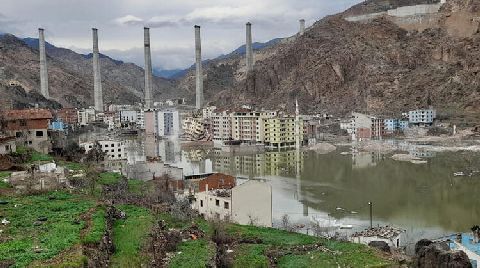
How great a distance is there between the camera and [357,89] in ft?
160

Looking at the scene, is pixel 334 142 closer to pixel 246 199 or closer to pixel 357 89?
pixel 357 89

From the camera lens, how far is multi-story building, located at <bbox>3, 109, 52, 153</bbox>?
16031 millimetres

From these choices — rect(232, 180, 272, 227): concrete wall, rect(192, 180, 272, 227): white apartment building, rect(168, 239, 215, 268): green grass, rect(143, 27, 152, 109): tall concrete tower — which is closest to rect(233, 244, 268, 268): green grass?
rect(168, 239, 215, 268): green grass

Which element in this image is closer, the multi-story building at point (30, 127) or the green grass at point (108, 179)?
the green grass at point (108, 179)

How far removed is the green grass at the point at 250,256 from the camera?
782 centimetres

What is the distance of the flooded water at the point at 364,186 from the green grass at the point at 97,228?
5.87 meters

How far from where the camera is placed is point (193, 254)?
7.57 meters

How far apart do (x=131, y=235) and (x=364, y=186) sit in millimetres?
13289

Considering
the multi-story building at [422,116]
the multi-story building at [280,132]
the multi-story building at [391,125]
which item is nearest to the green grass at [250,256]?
the multi-story building at [280,132]

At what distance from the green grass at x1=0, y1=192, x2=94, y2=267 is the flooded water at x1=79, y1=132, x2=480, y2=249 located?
5.74 m

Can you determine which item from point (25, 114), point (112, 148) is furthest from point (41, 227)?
point (112, 148)

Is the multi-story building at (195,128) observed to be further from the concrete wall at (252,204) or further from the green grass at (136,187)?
the concrete wall at (252,204)

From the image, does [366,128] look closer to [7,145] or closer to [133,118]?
[133,118]

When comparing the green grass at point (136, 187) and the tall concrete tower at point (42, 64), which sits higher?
the tall concrete tower at point (42, 64)
